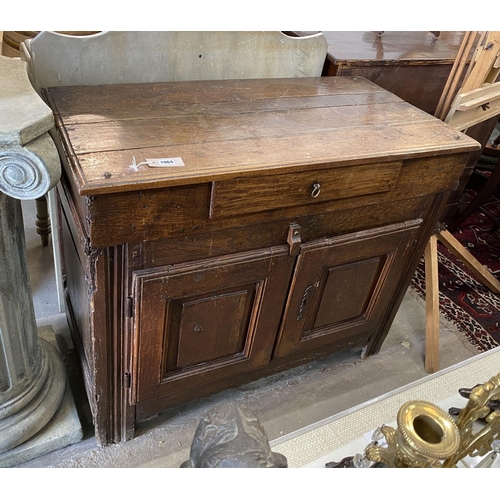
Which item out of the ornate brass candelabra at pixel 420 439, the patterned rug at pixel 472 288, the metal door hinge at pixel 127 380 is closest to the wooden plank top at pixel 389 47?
the patterned rug at pixel 472 288

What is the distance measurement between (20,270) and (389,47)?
1546 mm

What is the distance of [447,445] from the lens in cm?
67

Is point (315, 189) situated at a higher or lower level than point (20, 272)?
higher

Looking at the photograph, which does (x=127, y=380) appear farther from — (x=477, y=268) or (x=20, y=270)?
(x=477, y=268)

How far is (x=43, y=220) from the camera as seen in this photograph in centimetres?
223

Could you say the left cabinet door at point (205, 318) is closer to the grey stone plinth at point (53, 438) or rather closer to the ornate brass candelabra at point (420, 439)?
the grey stone plinth at point (53, 438)

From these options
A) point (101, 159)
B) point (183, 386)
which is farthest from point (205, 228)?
point (183, 386)

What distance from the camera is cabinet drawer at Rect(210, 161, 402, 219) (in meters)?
1.17

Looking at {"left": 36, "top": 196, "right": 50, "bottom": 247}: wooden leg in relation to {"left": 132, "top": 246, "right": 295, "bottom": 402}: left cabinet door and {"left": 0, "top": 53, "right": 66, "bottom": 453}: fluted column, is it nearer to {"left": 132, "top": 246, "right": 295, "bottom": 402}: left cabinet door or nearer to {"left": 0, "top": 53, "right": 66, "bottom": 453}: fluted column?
{"left": 0, "top": 53, "right": 66, "bottom": 453}: fluted column

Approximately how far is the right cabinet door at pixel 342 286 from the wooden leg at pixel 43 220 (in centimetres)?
122

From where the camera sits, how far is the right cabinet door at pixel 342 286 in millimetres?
1491

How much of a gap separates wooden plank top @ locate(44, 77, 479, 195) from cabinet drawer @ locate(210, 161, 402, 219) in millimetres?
30

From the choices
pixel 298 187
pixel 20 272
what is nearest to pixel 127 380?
pixel 20 272

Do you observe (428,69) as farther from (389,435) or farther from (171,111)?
(389,435)
